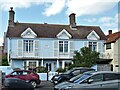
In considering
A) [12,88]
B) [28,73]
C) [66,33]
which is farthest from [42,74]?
[12,88]

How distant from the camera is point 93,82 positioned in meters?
13.8

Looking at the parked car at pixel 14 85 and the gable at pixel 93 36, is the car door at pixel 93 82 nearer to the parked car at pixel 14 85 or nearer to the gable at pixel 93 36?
the parked car at pixel 14 85

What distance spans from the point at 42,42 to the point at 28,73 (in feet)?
65.4

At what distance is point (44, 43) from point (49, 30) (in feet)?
9.38

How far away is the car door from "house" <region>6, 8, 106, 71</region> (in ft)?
92.0

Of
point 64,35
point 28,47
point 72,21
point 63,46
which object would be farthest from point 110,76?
point 72,21

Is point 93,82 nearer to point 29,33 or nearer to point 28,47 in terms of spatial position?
point 28,47

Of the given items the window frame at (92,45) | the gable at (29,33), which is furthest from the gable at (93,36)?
the gable at (29,33)

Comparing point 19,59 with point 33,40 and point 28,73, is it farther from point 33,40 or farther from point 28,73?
point 28,73

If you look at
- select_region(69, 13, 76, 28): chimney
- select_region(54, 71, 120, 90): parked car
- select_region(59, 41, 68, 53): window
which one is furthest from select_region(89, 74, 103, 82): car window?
select_region(69, 13, 76, 28): chimney

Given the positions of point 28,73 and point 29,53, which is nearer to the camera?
point 28,73

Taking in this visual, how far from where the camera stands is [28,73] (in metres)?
23.7

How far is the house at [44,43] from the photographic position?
42469 mm

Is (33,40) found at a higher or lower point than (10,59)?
higher
